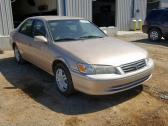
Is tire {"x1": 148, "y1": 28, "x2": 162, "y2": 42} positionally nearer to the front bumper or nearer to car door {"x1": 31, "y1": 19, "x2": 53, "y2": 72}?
car door {"x1": 31, "y1": 19, "x2": 53, "y2": 72}

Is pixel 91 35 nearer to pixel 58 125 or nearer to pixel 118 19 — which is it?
pixel 58 125

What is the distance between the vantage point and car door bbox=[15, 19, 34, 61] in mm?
6477

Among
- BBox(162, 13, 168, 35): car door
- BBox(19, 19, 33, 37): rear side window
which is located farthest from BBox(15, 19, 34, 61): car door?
BBox(162, 13, 168, 35): car door

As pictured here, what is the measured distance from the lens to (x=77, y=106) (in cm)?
466

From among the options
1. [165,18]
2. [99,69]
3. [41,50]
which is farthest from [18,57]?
[165,18]

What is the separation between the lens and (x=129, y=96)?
4992 millimetres

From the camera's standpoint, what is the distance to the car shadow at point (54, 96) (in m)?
4.59

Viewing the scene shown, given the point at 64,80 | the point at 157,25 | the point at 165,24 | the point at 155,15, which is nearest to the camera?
the point at 64,80

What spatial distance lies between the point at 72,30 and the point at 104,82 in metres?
1.95

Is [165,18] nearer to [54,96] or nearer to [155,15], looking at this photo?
[155,15]

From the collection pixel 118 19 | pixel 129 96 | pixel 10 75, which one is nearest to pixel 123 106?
pixel 129 96

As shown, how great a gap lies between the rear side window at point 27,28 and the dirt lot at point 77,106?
130cm

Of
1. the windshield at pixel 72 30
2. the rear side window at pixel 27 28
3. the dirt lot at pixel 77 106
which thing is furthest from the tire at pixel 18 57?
the windshield at pixel 72 30

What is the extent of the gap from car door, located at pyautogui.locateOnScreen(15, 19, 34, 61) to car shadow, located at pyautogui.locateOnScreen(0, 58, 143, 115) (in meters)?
0.58
